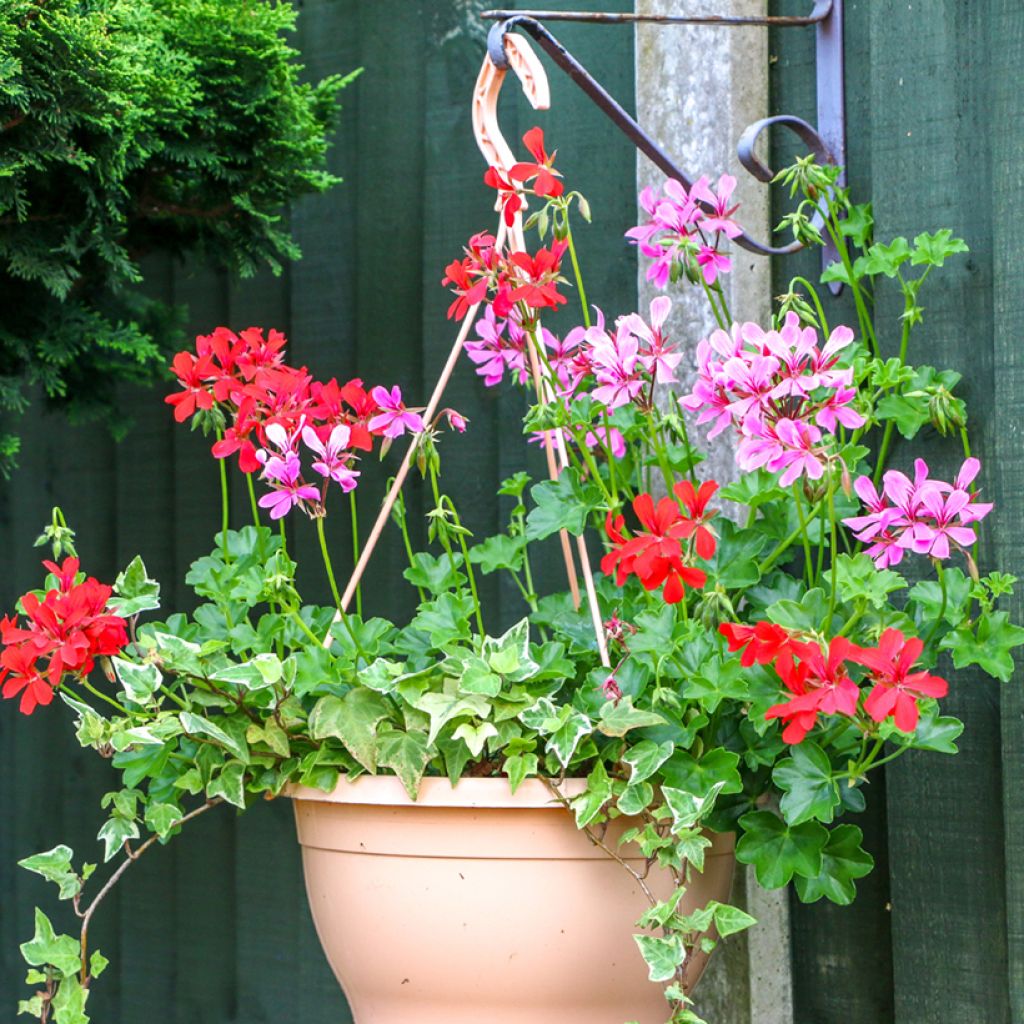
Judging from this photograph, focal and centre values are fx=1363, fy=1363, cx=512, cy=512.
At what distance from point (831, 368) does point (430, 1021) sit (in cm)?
68

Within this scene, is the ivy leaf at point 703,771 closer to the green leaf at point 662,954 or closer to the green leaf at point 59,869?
the green leaf at point 662,954

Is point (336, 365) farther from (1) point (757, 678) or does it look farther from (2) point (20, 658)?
(1) point (757, 678)

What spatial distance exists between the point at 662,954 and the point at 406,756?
10.7 inches

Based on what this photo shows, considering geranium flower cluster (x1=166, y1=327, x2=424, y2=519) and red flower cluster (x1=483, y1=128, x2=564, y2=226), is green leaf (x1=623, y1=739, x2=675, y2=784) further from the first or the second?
red flower cluster (x1=483, y1=128, x2=564, y2=226)

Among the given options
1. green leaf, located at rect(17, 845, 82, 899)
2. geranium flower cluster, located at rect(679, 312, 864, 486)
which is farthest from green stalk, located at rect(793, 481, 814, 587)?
green leaf, located at rect(17, 845, 82, 899)

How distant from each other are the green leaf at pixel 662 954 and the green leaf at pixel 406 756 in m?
0.23

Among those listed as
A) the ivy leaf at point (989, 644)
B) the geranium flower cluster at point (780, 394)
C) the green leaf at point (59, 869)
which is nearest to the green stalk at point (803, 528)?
the geranium flower cluster at point (780, 394)

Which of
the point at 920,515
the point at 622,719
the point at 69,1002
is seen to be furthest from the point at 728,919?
the point at 69,1002

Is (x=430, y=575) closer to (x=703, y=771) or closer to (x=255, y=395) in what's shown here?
(x=255, y=395)

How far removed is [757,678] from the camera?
117cm

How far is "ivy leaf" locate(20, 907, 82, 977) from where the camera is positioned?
1.27 metres

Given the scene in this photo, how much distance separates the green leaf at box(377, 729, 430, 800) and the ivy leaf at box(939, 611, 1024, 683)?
0.48m

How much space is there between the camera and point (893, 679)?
1.08 meters

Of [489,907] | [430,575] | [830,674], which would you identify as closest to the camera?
[830,674]
